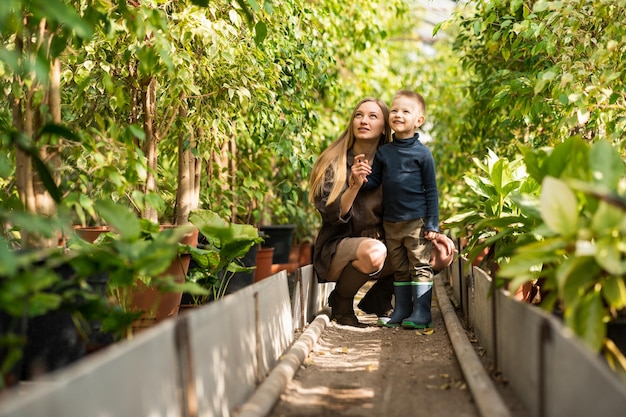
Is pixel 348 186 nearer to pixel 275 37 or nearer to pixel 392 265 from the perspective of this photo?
pixel 392 265

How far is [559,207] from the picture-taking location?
2.40 metres

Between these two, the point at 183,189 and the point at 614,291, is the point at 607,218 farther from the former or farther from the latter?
the point at 183,189

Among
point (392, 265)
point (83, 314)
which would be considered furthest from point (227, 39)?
point (83, 314)

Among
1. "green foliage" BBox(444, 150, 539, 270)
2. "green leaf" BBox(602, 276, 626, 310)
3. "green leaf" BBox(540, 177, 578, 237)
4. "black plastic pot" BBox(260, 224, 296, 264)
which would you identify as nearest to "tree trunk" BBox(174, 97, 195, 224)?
"green foliage" BBox(444, 150, 539, 270)

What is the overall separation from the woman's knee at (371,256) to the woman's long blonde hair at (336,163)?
36 cm

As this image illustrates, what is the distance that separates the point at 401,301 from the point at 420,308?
0.13 m

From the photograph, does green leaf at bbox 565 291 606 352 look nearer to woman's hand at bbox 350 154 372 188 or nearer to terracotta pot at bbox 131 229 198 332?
terracotta pot at bbox 131 229 198 332

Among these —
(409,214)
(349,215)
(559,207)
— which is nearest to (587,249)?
(559,207)

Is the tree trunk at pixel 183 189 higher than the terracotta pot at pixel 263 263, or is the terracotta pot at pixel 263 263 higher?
the tree trunk at pixel 183 189

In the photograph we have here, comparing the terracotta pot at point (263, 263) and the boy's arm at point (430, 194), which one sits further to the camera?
the terracotta pot at point (263, 263)

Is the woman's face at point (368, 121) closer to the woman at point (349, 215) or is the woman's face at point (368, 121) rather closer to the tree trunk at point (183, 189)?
the woman at point (349, 215)

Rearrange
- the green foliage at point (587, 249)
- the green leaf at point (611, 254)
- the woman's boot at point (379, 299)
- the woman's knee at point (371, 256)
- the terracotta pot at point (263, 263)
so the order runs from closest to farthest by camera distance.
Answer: the green leaf at point (611, 254)
the green foliage at point (587, 249)
the woman's knee at point (371, 256)
the woman's boot at point (379, 299)
the terracotta pot at point (263, 263)

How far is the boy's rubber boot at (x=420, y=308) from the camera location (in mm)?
4453

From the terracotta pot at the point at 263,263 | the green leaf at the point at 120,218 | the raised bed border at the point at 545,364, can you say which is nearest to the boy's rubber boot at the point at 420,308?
the raised bed border at the point at 545,364
